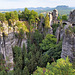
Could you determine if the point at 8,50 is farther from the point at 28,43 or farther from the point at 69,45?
the point at 69,45

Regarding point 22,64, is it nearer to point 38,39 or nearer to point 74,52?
point 38,39

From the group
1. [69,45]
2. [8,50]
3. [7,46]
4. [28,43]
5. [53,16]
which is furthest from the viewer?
[53,16]

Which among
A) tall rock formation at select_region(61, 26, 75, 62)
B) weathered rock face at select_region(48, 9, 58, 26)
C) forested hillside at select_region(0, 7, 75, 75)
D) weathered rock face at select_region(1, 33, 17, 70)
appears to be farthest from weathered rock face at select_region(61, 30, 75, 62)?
weathered rock face at select_region(48, 9, 58, 26)

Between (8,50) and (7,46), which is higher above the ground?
(7,46)

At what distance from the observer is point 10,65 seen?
2106cm

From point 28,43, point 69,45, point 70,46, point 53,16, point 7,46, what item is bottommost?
point 28,43

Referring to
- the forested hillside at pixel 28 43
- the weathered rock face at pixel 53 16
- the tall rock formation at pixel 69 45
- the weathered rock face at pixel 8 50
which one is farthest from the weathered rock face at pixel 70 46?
the weathered rock face at pixel 53 16

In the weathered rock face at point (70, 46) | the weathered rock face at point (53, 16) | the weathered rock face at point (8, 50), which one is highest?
the weathered rock face at point (53, 16)

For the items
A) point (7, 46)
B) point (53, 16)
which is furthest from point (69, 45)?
point (53, 16)

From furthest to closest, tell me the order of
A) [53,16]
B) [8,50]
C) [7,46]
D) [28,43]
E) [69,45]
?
[53,16]
[28,43]
[8,50]
[7,46]
[69,45]

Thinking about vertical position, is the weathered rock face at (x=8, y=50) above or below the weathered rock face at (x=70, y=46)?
below

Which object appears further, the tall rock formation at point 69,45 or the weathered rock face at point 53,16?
the weathered rock face at point 53,16

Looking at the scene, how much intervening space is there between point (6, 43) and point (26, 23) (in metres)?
11.4

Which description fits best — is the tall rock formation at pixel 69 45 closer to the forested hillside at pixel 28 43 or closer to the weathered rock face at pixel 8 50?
the forested hillside at pixel 28 43
